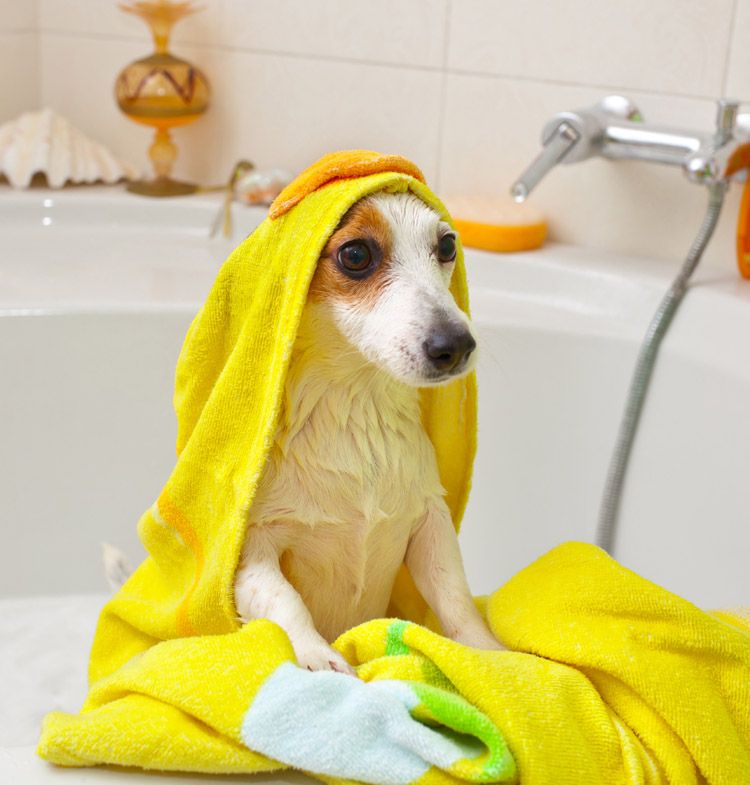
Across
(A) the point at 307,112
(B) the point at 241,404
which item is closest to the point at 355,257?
(B) the point at 241,404

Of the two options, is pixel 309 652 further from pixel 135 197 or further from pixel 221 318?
pixel 135 197

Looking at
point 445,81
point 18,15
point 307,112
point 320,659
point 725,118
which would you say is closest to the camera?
point 320,659

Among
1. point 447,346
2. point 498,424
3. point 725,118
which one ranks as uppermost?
point 725,118

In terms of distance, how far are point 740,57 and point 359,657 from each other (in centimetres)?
96

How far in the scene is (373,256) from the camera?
0.75 metres

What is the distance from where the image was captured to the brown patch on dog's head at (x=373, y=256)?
73 centimetres

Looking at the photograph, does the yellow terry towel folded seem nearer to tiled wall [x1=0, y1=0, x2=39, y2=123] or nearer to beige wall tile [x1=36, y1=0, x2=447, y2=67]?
beige wall tile [x1=36, y1=0, x2=447, y2=67]

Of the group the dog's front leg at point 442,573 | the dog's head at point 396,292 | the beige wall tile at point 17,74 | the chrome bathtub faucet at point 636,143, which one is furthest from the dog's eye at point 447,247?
the beige wall tile at point 17,74

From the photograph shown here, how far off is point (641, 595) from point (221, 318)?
1.11 ft

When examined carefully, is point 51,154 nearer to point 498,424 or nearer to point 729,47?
point 498,424

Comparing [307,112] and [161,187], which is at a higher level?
[307,112]

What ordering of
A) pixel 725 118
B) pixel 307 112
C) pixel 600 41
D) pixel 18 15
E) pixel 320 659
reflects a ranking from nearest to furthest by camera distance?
pixel 320 659 < pixel 725 118 < pixel 600 41 < pixel 307 112 < pixel 18 15

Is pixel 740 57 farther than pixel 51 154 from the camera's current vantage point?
No

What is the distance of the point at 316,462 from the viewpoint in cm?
77
